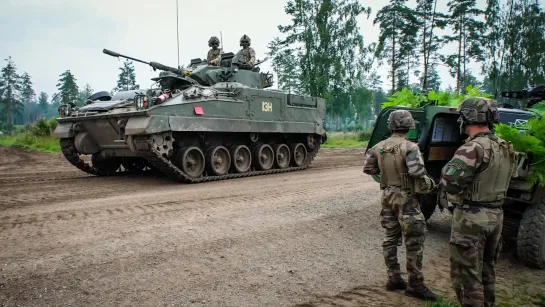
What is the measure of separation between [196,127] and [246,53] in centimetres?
408

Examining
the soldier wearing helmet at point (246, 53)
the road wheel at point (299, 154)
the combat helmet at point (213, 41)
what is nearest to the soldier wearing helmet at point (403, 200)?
the road wheel at point (299, 154)

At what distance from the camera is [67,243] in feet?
15.5

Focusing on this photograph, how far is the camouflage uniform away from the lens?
10.3 ft

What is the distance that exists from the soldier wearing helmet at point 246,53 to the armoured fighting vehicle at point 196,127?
186 mm

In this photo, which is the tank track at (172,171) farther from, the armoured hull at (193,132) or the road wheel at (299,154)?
the road wheel at (299,154)

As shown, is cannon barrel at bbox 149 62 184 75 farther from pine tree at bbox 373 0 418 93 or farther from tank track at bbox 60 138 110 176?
pine tree at bbox 373 0 418 93

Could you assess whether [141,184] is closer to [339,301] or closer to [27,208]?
[27,208]

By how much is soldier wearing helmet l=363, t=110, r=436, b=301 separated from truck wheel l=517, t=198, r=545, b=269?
1.63m

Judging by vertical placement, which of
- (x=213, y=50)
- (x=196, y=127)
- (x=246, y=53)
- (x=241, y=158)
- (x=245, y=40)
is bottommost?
(x=241, y=158)

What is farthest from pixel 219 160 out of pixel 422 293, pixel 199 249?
pixel 422 293

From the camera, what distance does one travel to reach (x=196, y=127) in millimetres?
9891

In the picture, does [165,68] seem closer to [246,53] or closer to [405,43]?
[246,53]

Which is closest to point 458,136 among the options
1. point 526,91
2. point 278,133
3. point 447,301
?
point 526,91

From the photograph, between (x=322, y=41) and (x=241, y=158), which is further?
(x=322, y=41)
